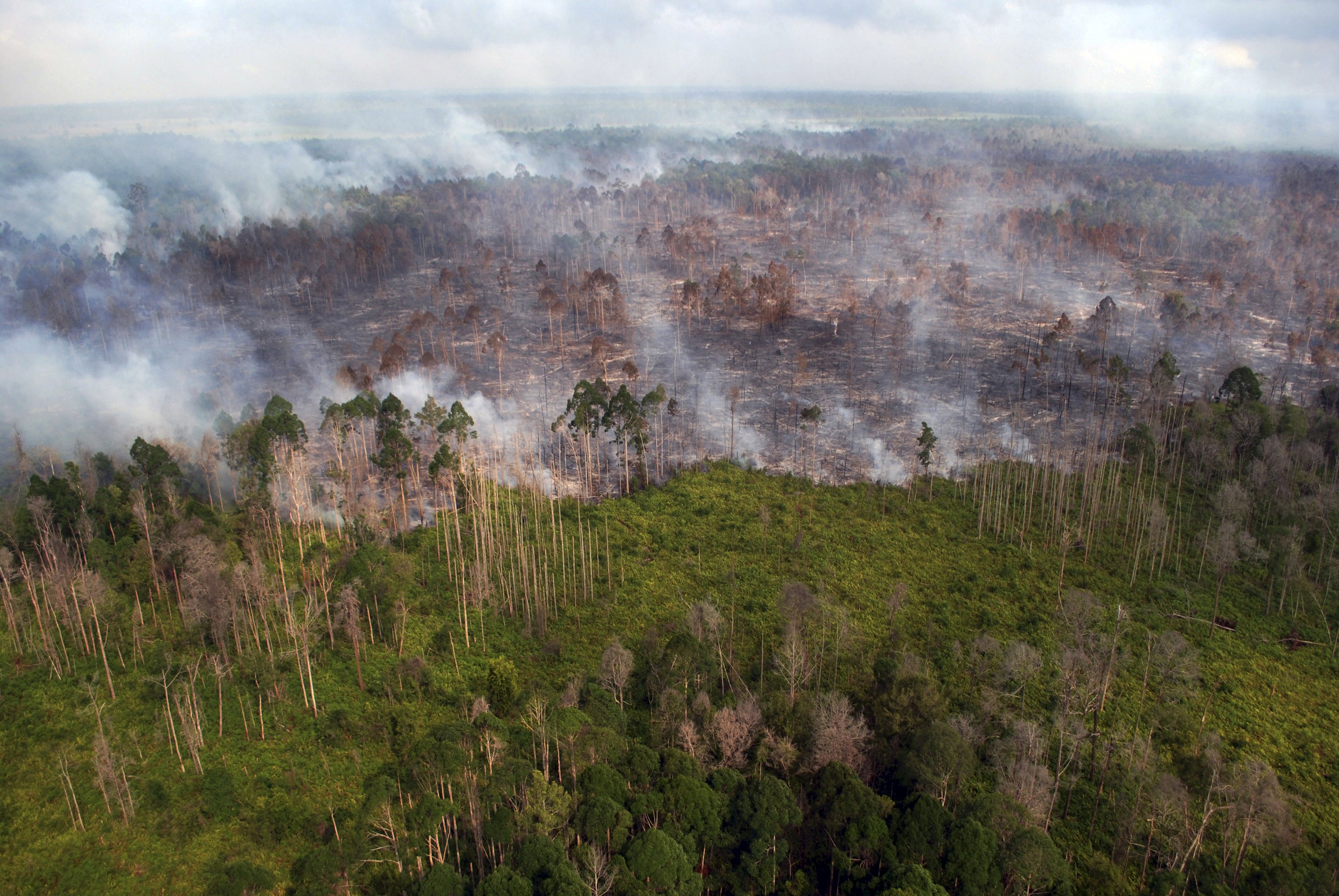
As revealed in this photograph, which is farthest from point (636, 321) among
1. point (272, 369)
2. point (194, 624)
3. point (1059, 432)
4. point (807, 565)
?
point (194, 624)

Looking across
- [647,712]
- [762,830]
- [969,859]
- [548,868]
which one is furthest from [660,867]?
[647,712]

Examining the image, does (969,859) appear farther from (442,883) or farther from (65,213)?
(65,213)

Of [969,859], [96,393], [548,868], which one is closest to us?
[548,868]

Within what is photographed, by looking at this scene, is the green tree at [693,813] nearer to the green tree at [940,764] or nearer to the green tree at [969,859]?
the green tree at [940,764]

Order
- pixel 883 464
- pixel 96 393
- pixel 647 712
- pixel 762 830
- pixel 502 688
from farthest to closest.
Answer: pixel 96 393
pixel 883 464
pixel 502 688
pixel 647 712
pixel 762 830

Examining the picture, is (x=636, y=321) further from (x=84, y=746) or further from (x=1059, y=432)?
(x=84, y=746)

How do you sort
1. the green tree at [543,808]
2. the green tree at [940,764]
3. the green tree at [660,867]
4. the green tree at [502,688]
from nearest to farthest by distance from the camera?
the green tree at [660,867], the green tree at [543,808], the green tree at [940,764], the green tree at [502,688]

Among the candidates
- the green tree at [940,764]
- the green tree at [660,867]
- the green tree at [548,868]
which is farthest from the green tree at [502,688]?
the green tree at [940,764]
